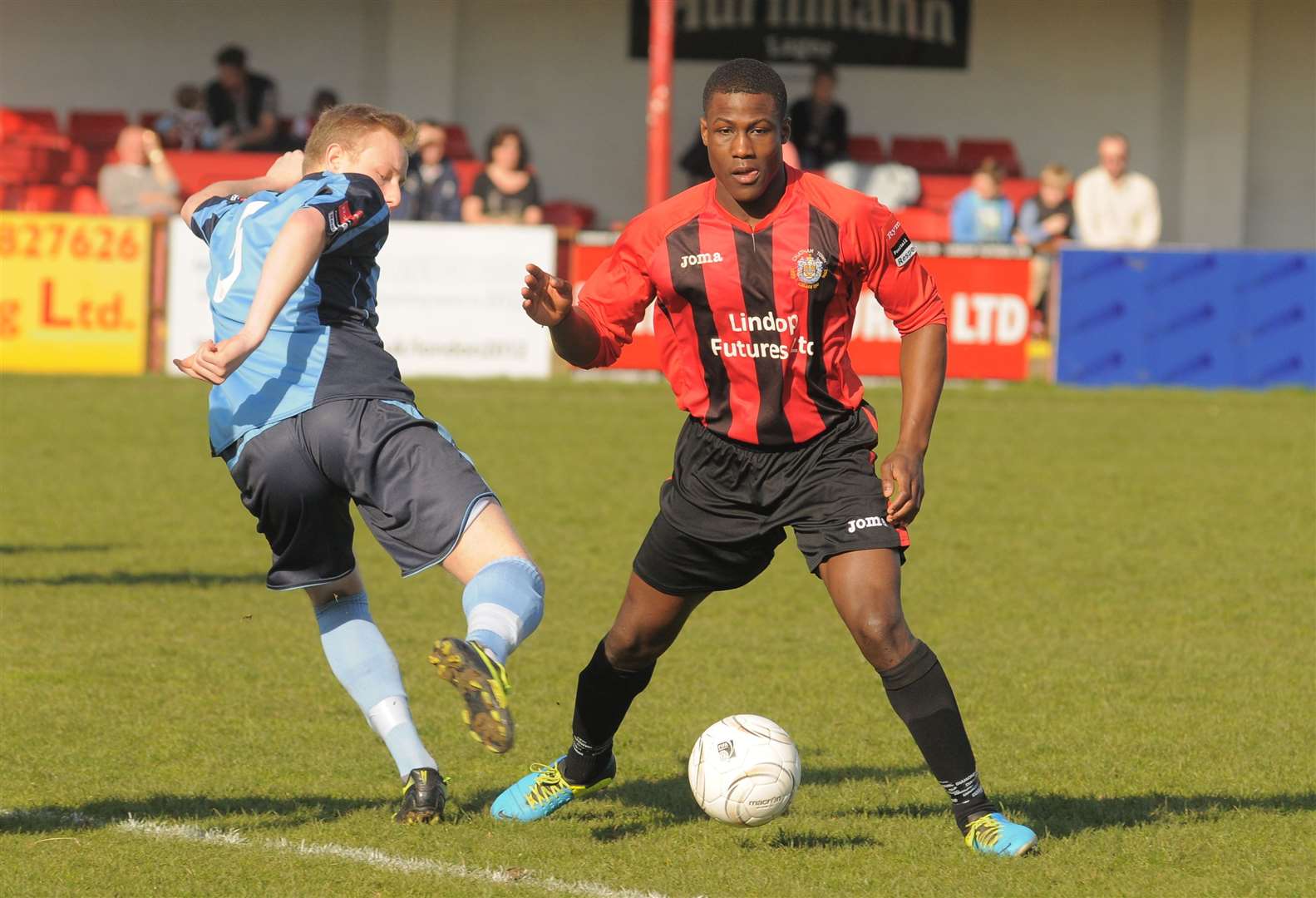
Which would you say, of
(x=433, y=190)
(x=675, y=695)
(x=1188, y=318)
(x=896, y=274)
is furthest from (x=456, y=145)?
(x=896, y=274)

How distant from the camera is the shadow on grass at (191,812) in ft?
16.3

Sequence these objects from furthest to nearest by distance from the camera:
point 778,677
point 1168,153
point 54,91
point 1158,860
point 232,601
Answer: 1. point 1168,153
2. point 54,91
3. point 232,601
4. point 778,677
5. point 1158,860

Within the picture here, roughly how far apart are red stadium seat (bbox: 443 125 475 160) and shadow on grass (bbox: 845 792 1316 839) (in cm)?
1797

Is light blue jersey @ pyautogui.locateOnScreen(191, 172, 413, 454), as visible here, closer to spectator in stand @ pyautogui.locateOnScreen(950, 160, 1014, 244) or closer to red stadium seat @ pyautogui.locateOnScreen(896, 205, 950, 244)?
spectator in stand @ pyautogui.locateOnScreen(950, 160, 1014, 244)

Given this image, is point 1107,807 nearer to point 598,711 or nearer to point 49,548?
point 598,711

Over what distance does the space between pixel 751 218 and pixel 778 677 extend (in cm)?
261

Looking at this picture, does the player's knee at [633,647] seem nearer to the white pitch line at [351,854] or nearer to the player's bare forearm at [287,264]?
the white pitch line at [351,854]

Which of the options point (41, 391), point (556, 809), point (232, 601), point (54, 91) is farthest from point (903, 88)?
point (556, 809)

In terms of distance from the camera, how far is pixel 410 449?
4582mm

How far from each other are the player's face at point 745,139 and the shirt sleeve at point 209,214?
1.20 meters

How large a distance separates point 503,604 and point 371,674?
701 mm

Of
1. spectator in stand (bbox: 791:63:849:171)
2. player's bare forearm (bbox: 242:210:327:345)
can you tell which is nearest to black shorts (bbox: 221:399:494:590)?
player's bare forearm (bbox: 242:210:327:345)

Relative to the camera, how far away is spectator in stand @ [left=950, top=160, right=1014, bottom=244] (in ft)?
60.0

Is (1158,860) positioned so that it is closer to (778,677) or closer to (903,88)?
(778,677)
